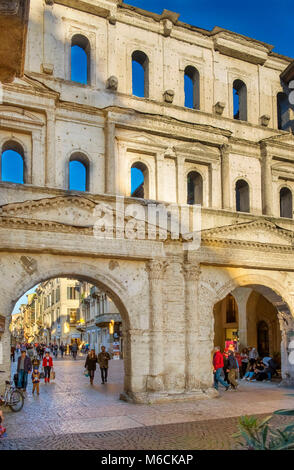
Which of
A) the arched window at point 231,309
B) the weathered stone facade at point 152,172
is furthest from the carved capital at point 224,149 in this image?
the arched window at point 231,309

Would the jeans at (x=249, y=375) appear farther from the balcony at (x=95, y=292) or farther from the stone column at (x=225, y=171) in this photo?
the balcony at (x=95, y=292)

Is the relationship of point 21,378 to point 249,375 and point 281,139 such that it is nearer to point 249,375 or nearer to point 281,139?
point 249,375

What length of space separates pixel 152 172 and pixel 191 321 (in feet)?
20.3

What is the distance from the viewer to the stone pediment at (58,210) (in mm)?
15420

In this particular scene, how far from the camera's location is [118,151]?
19266 millimetres

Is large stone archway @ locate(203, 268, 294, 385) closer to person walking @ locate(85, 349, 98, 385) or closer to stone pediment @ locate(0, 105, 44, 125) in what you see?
person walking @ locate(85, 349, 98, 385)

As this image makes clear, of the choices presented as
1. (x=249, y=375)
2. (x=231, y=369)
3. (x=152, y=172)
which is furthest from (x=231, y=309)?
(x=152, y=172)

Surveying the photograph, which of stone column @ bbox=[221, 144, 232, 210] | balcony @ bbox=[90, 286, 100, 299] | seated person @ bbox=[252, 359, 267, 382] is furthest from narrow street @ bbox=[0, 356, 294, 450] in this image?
balcony @ bbox=[90, 286, 100, 299]

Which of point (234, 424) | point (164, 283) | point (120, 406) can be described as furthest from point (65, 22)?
point (234, 424)

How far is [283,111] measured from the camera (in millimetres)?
24438

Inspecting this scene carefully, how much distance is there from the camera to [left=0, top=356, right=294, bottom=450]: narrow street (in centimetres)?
1076
